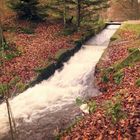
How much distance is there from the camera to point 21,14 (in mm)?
26453

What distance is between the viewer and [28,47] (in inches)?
845

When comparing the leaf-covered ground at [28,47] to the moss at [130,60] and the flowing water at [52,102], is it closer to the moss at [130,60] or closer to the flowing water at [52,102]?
the flowing water at [52,102]

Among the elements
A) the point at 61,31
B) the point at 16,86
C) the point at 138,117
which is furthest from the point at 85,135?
the point at 61,31

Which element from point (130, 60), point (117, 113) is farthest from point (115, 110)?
point (130, 60)

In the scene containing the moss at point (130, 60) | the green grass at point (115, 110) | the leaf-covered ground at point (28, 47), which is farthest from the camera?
the leaf-covered ground at point (28, 47)

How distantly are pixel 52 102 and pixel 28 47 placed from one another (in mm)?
7545

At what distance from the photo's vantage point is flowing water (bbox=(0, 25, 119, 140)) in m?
11.8

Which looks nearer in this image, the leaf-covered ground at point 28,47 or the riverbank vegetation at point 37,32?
the leaf-covered ground at point 28,47

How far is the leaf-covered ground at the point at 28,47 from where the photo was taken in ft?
58.2

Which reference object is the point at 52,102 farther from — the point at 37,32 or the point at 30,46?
the point at 37,32

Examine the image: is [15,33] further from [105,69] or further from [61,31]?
[105,69]

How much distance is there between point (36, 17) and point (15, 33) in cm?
343

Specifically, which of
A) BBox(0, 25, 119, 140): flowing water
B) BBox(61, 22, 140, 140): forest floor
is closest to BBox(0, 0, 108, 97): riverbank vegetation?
BBox(0, 25, 119, 140): flowing water

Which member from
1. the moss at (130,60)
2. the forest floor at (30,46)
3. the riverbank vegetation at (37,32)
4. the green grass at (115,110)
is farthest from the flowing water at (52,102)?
the green grass at (115,110)
